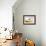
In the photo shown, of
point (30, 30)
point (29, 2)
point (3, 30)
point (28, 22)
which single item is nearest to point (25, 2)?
point (29, 2)

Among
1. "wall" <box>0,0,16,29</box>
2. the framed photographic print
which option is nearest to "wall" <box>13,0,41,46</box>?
the framed photographic print

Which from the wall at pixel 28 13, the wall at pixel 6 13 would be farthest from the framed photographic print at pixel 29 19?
the wall at pixel 6 13

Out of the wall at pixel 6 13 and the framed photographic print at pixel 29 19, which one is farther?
the framed photographic print at pixel 29 19

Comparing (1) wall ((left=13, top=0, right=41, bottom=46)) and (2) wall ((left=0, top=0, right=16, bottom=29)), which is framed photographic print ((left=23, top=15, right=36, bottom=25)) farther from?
(2) wall ((left=0, top=0, right=16, bottom=29))

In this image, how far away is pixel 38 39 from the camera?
5906mm

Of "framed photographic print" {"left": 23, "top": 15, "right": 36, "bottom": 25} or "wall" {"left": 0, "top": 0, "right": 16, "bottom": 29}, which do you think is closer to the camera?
"wall" {"left": 0, "top": 0, "right": 16, "bottom": 29}

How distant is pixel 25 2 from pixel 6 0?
1527 mm

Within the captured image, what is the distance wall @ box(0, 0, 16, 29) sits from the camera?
454cm

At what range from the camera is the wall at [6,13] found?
14.9ft

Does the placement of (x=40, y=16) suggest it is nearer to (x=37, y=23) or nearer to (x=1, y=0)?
(x=37, y=23)

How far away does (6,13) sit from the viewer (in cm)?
458

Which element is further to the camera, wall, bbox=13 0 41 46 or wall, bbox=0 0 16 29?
wall, bbox=13 0 41 46

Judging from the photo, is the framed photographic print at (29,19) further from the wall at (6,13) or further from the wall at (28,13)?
the wall at (6,13)

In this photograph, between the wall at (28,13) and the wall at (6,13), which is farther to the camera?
the wall at (28,13)
